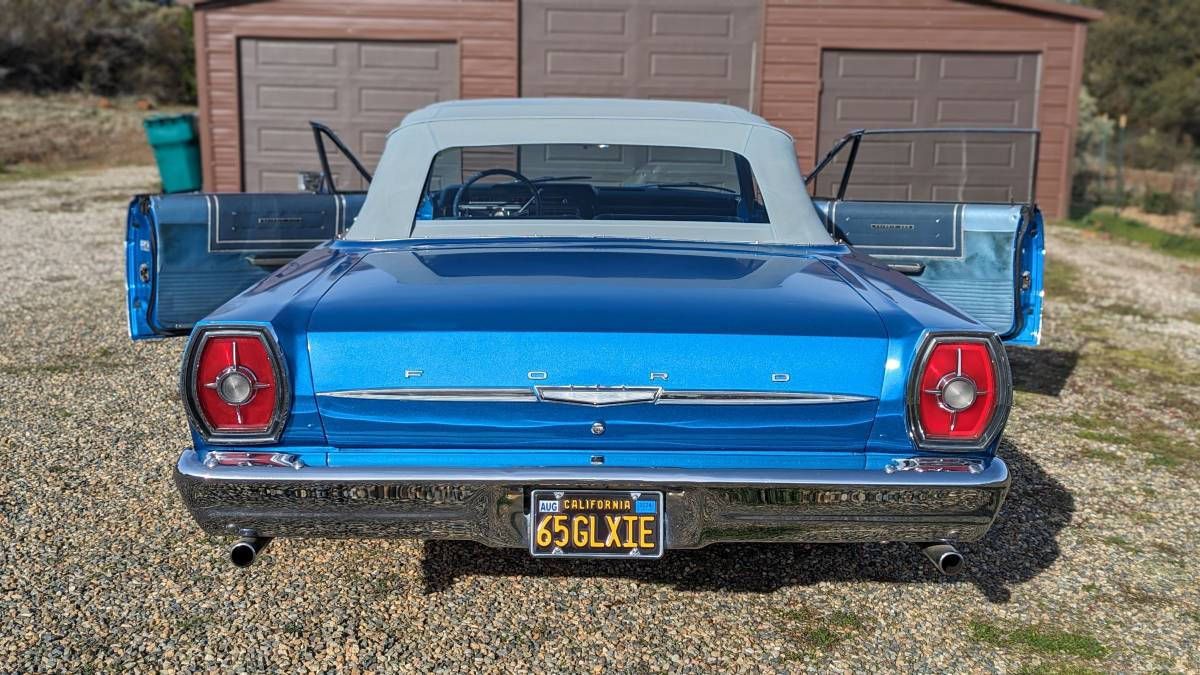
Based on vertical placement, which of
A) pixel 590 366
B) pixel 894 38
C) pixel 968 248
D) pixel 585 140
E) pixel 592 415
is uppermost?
pixel 894 38

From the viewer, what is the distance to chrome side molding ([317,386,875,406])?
2.66 metres

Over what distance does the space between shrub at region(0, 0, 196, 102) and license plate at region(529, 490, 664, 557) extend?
27218 millimetres

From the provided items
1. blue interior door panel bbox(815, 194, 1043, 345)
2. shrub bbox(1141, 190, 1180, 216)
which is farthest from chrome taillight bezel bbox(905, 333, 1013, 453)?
shrub bbox(1141, 190, 1180, 216)

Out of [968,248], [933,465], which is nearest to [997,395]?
[933,465]

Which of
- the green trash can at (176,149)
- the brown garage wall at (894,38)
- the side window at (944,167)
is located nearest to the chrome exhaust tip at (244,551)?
the side window at (944,167)

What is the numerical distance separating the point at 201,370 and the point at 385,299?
489mm

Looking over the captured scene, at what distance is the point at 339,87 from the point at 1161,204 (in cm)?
1165

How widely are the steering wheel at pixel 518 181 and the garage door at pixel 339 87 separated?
358 inches

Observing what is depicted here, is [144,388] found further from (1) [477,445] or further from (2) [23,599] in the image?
(1) [477,445]

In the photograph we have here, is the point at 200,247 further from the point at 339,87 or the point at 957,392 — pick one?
the point at 339,87

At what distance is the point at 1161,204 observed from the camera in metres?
15.8

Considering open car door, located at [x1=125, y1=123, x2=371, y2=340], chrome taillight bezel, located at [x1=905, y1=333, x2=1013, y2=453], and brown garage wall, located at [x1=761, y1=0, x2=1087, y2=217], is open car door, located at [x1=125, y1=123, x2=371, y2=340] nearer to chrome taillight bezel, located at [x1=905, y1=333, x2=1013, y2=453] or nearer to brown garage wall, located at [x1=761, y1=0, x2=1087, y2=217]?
chrome taillight bezel, located at [x1=905, y1=333, x2=1013, y2=453]

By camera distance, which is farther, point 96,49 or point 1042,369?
point 96,49

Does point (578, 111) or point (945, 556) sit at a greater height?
point (578, 111)
